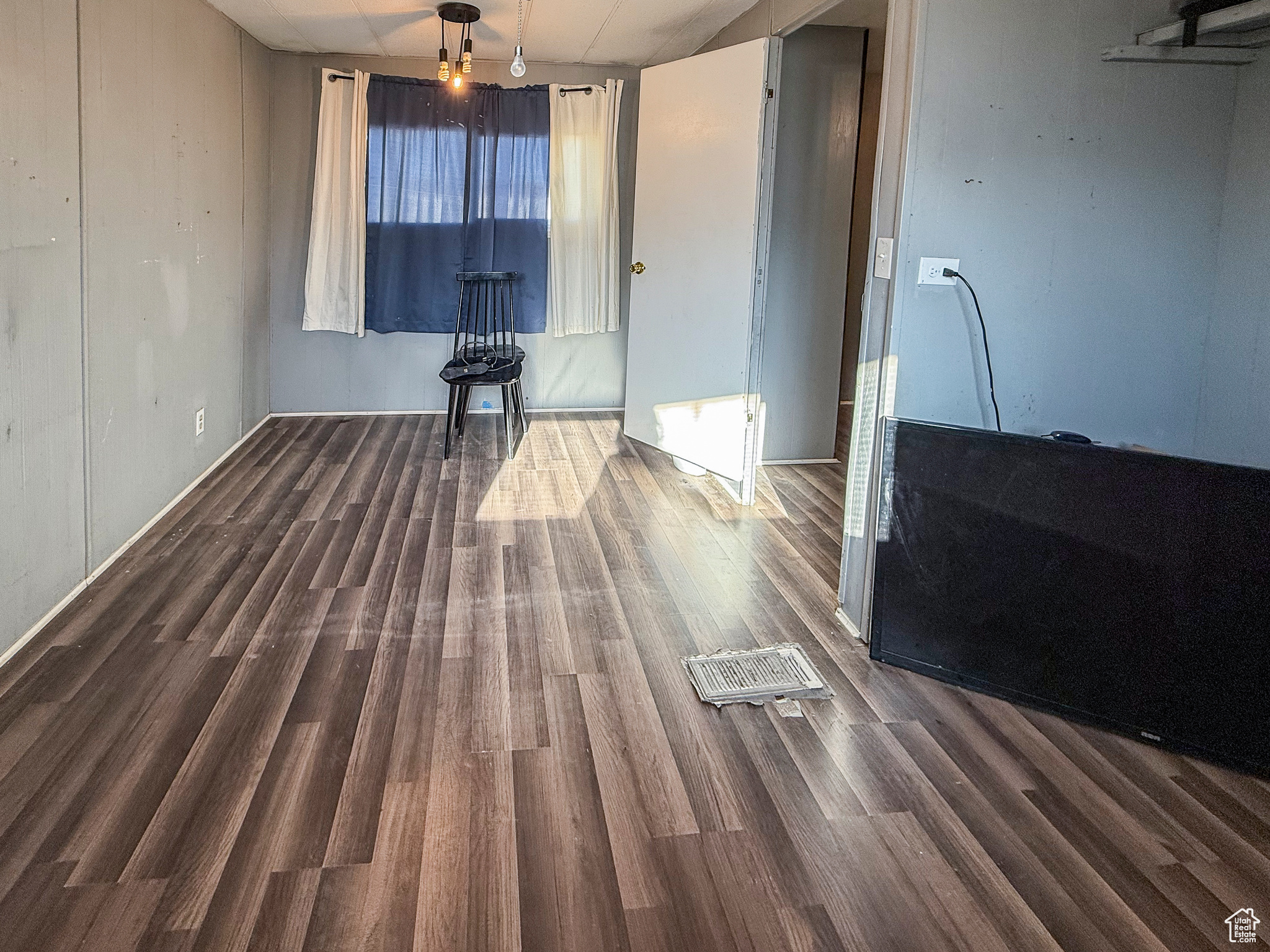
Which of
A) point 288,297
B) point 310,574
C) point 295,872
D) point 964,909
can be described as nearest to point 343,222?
point 288,297

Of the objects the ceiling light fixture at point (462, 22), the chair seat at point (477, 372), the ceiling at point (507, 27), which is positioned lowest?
the chair seat at point (477, 372)

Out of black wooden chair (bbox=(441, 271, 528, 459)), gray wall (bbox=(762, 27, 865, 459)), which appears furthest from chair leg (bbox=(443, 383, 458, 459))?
gray wall (bbox=(762, 27, 865, 459))

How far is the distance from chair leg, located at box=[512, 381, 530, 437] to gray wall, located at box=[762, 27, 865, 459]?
1.48 meters

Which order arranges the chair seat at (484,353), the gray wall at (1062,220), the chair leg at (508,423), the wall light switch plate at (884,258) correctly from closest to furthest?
the gray wall at (1062,220), the wall light switch plate at (884,258), the chair leg at (508,423), the chair seat at (484,353)

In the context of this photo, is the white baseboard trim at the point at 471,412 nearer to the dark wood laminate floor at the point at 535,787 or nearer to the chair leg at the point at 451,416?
the chair leg at the point at 451,416

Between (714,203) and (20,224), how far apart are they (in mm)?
3000

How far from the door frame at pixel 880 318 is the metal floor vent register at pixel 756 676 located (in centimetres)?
31

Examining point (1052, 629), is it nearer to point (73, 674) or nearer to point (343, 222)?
point (73, 674)

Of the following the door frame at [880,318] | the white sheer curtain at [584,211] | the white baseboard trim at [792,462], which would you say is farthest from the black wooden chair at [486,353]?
the door frame at [880,318]

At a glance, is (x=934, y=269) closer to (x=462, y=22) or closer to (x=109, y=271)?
(x=109, y=271)

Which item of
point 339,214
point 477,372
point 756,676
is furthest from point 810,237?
point 756,676

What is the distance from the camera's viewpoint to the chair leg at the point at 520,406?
602 cm

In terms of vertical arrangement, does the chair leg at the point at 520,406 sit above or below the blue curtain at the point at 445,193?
below

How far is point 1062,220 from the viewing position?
3.11 metres
